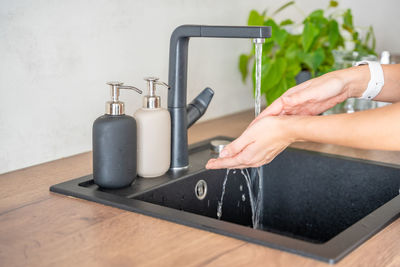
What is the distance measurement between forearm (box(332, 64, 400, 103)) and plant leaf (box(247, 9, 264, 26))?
2.08 feet

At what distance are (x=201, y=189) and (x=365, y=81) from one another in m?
0.42

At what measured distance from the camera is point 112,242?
0.79 m

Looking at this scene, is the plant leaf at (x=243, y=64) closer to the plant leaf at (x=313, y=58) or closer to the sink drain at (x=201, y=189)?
the plant leaf at (x=313, y=58)

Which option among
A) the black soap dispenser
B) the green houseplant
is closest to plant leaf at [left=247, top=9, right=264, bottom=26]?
the green houseplant

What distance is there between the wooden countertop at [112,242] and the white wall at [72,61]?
0.68ft

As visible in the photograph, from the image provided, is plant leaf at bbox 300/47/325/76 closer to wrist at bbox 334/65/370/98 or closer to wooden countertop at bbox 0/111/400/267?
wrist at bbox 334/65/370/98

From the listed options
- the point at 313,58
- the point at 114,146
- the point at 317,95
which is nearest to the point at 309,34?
the point at 313,58

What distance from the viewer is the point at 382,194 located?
1195 mm

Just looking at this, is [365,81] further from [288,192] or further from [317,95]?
[288,192]

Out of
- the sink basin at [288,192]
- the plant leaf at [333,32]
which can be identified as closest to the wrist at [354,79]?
the sink basin at [288,192]

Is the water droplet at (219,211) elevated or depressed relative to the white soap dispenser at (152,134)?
depressed

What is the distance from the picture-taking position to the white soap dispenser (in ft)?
3.52

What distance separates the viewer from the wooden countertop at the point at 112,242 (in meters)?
0.73

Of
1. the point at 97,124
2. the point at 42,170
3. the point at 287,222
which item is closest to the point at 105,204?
the point at 97,124
